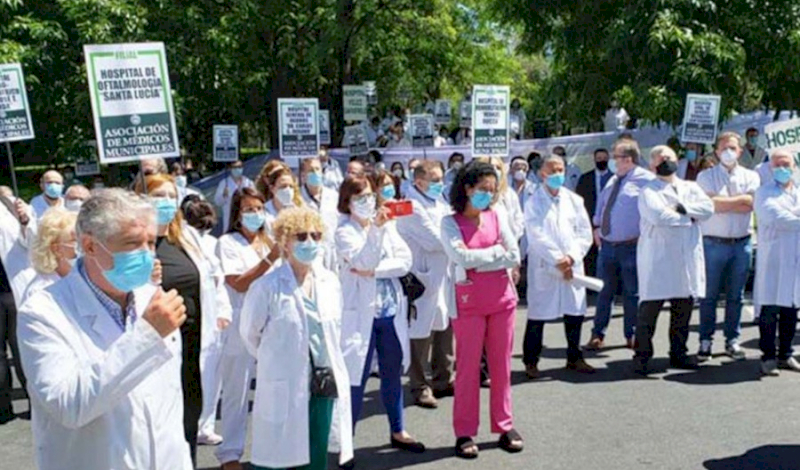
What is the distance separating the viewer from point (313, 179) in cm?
999

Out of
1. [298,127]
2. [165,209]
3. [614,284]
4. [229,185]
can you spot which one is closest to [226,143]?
[229,185]

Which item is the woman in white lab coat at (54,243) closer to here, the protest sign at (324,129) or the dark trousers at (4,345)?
the dark trousers at (4,345)

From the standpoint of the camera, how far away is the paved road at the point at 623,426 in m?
6.60

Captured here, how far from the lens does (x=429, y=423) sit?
7594mm

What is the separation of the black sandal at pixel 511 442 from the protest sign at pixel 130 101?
9.64 feet

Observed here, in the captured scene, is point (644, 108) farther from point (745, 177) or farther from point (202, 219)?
point (202, 219)

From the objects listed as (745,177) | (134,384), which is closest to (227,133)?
(745,177)

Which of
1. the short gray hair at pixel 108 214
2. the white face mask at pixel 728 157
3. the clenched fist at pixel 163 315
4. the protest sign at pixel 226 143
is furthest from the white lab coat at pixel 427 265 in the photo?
the protest sign at pixel 226 143

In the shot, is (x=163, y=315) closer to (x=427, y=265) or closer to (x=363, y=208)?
(x=363, y=208)

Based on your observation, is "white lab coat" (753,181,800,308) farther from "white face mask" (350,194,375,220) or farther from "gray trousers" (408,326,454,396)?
"white face mask" (350,194,375,220)

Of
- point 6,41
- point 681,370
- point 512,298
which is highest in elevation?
point 6,41

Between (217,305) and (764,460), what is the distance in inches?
144

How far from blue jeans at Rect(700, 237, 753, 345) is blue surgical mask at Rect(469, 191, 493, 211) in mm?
3264

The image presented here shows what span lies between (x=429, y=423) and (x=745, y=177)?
3.89m
